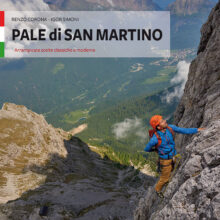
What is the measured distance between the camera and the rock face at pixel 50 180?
42.3m

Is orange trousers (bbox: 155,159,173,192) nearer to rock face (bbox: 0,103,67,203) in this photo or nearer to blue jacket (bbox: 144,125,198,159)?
blue jacket (bbox: 144,125,198,159)

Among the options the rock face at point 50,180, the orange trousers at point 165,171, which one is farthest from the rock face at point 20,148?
the orange trousers at point 165,171

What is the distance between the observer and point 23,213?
3769 centimetres

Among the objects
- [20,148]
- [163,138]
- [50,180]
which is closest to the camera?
[163,138]

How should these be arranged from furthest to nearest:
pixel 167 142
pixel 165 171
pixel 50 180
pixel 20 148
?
1. pixel 20 148
2. pixel 50 180
3. pixel 165 171
4. pixel 167 142

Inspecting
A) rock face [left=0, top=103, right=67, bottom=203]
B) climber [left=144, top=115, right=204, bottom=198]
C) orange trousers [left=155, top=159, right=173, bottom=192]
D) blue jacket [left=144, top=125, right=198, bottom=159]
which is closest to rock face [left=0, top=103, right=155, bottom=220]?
rock face [left=0, top=103, right=67, bottom=203]

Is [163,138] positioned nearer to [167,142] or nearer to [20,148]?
[167,142]

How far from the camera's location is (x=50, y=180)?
6719cm

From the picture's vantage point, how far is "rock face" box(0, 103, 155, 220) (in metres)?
42.3

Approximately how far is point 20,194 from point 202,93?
2286 inches

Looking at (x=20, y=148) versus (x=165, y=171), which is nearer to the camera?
(x=165, y=171)

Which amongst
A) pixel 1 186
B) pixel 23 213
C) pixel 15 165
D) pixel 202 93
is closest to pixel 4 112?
pixel 15 165

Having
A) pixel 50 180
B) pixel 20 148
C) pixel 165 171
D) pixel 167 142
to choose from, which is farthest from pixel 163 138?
pixel 20 148

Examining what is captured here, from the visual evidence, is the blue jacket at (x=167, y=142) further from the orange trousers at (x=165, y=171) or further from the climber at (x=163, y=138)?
the orange trousers at (x=165, y=171)
